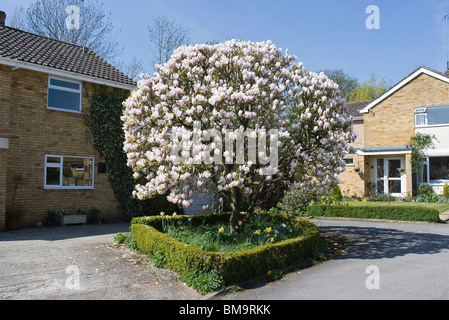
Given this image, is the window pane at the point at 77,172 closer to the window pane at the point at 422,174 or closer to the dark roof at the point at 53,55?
the dark roof at the point at 53,55

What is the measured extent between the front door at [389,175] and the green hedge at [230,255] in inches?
616

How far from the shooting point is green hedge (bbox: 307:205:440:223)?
1463 centimetres

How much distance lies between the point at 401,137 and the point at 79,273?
21.6m

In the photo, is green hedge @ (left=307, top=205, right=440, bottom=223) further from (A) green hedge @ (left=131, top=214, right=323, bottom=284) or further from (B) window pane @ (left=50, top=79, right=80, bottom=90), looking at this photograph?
(B) window pane @ (left=50, top=79, right=80, bottom=90)

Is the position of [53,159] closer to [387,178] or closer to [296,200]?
A: [296,200]

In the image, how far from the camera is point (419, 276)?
6684mm

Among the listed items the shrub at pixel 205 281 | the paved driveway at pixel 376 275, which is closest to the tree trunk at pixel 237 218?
the paved driveway at pixel 376 275

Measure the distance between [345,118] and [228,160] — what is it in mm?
3167

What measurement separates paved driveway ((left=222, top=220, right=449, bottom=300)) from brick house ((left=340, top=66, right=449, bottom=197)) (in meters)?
12.3

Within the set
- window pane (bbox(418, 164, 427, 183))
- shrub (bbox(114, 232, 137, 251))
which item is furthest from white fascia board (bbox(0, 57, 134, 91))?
window pane (bbox(418, 164, 427, 183))

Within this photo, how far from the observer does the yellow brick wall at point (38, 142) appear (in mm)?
12477

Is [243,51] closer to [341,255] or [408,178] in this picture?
[341,255]

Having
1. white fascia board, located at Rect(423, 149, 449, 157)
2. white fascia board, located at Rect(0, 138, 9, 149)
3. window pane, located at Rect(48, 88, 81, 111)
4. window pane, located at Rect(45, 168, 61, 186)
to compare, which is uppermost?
window pane, located at Rect(48, 88, 81, 111)
